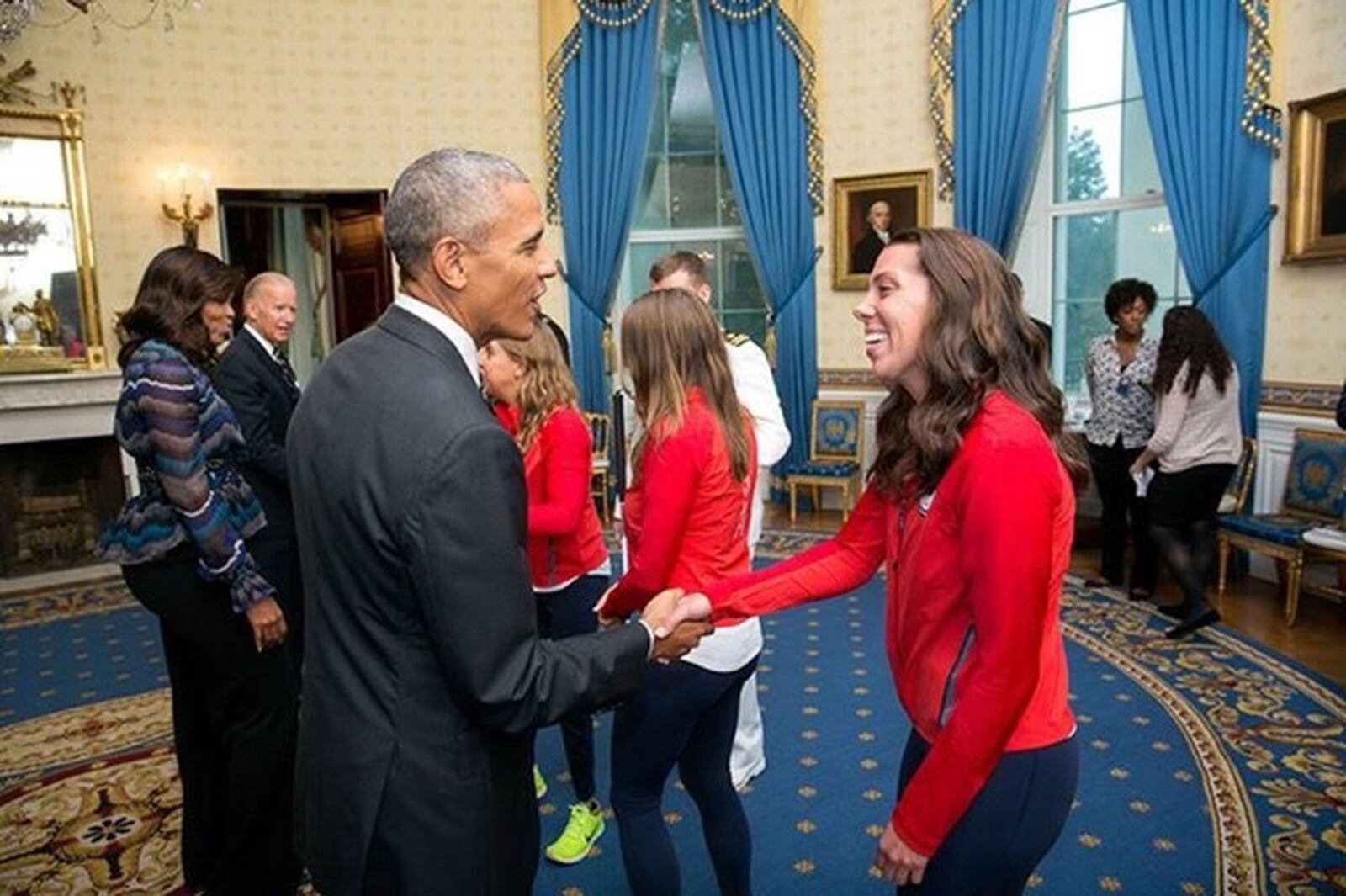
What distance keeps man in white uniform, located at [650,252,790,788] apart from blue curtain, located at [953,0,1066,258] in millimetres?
3959

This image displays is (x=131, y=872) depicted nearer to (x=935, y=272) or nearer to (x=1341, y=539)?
(x=935, y=272)

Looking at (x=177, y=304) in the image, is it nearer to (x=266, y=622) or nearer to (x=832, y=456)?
(x=266, y=622)

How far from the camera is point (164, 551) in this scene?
2344 millimetres

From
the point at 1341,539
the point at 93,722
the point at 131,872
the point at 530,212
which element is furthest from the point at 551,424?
the point at 1341,539

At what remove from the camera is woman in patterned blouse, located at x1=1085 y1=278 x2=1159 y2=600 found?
5379 mm

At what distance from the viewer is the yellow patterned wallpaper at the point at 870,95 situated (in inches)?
286

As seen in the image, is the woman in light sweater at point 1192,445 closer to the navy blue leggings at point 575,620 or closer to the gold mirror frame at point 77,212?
the navy blue leggings at point 575,620

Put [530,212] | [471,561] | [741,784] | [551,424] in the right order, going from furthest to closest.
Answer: [741,784]
[551,424]
[530,212]
[471,561]

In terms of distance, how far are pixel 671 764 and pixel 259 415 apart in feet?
5.76

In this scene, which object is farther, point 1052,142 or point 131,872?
point 1052,142

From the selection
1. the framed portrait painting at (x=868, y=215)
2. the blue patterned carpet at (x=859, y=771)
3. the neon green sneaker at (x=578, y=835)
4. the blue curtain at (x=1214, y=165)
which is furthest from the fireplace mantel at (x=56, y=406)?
the blue curtain at (x=1214, y=165)

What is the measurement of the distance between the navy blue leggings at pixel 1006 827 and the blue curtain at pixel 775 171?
21.3 feet

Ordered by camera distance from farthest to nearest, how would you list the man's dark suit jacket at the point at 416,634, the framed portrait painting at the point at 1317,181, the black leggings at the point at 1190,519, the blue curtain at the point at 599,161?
the blue curtain at the point at 599,161 < the framed portrait painting at the point at 1317,181 < the black leggings at the point at 1190,519 < the man's dark suit jacket at the point at 416,634

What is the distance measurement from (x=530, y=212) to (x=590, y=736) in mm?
2024
